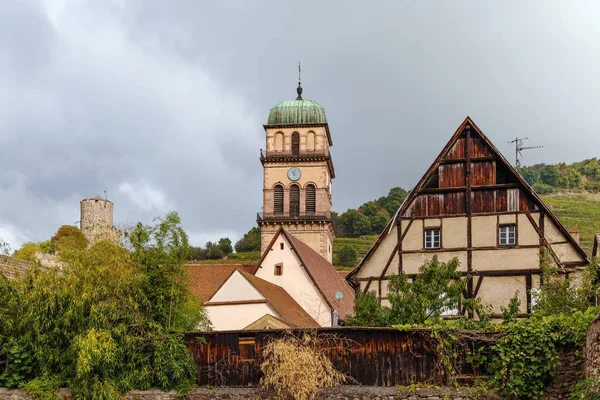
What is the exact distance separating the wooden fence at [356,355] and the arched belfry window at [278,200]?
37.6m

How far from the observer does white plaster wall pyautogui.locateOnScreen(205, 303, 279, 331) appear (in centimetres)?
3067

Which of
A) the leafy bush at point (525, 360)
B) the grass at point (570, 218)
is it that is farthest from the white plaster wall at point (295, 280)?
the grass at point (570, 218)

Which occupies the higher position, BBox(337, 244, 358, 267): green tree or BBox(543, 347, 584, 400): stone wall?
BBox(337, 244, 358, 267): green tree

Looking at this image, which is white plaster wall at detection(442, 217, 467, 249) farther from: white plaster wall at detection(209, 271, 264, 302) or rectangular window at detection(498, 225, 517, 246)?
white plaster wall at detection(209, 271, 264, 302)

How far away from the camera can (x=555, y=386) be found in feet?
58.2

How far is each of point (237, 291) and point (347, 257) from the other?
58537mm

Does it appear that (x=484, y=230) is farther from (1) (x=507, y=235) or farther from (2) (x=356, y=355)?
(2) (x=356, y=355)

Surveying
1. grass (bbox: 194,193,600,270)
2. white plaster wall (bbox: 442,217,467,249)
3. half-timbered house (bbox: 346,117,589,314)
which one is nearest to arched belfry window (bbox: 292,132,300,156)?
grass (bbox: 194,193,600,270)

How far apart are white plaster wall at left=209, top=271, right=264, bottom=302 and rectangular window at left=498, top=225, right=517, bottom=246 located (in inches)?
372

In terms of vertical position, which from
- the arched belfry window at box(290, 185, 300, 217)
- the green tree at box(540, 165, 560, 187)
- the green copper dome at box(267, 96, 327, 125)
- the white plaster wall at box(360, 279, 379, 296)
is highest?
the green tree at box(540, 165, 560, 187)

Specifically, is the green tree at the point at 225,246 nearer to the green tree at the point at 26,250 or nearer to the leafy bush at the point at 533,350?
the green tree at the point at 26,250

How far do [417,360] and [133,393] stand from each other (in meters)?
6.87

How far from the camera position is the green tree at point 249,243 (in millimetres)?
99875

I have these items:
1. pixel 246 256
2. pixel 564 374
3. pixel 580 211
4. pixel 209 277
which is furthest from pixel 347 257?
pixel 564 374
